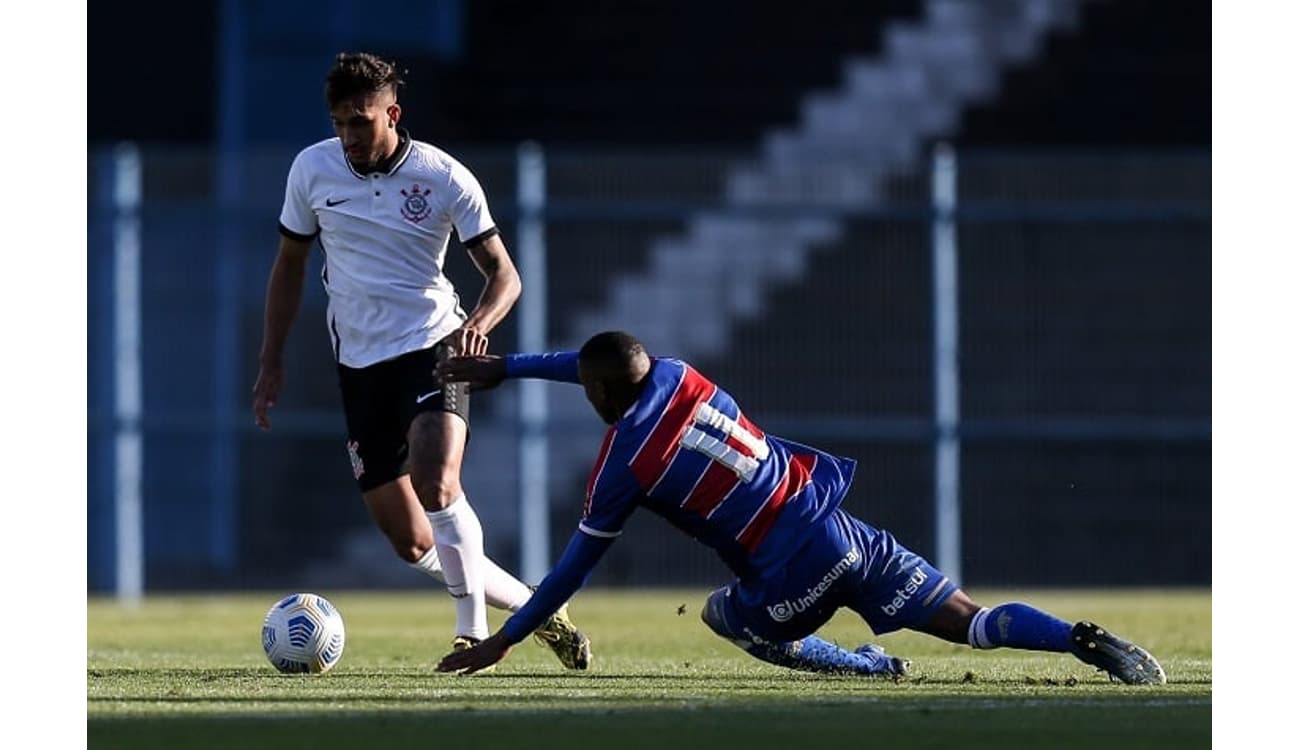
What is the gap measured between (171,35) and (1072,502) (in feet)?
29.3

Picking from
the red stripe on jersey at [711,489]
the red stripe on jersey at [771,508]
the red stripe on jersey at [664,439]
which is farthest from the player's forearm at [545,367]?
the red stripe on jersey at [771,508]

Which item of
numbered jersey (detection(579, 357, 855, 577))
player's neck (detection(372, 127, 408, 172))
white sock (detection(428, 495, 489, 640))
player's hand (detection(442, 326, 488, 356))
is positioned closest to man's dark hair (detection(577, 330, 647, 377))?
numbered jersey (detection(579, 357, 855, 577))

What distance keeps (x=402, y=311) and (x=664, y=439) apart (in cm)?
162

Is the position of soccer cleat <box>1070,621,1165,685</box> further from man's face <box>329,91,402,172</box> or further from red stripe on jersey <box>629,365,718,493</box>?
man's face <box>329,91,402,172</box>

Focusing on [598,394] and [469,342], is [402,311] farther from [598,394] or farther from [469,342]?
[598,394]

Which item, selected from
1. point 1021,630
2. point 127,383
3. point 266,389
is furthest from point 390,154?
point 127,383

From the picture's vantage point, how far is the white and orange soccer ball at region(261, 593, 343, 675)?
8.34 metres

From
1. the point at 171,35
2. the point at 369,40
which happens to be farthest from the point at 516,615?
the point at 171,35

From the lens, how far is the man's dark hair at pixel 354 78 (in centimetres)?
845

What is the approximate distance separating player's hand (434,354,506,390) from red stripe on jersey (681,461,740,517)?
0.66 m

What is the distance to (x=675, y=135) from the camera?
65.3ft

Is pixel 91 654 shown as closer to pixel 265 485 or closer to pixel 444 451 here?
pixel 444 451

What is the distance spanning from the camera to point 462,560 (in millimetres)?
8641

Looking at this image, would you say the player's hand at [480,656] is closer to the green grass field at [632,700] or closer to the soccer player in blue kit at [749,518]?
the green grass field at [632,700]
